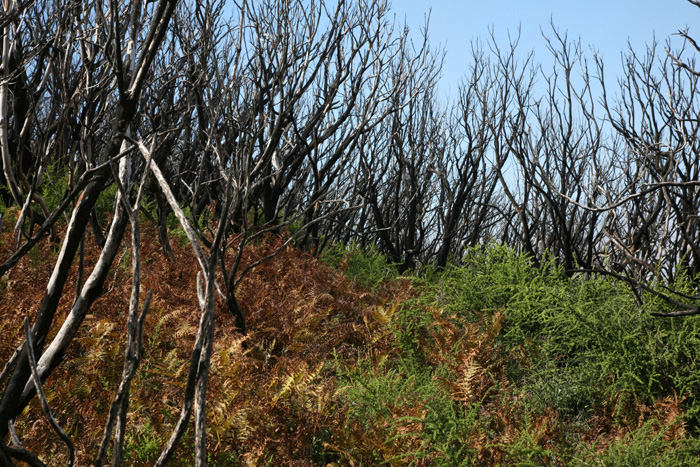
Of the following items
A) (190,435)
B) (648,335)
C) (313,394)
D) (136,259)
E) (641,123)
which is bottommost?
(190,435)

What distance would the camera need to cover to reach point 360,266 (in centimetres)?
642

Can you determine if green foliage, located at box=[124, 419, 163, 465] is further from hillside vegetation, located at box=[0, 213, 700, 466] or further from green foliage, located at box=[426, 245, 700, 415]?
green foliage, located at box=[426, 245, 700, 415]

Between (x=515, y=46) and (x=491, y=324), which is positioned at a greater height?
(x=515, y=46)

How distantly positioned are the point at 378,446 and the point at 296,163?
4.39 meters

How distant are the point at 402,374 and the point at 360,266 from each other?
3.24 m

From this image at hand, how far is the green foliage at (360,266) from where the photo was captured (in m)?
5.93

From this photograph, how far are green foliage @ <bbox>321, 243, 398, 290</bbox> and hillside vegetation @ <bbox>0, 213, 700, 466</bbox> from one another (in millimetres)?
1548

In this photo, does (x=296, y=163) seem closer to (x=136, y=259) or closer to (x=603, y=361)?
(x=603, y=361)

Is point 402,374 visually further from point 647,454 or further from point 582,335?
point 647,454

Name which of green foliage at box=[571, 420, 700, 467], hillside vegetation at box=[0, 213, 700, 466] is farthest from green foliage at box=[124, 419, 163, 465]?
green foliage at box=[571, 420, 700, 467]

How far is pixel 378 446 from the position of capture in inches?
88.6

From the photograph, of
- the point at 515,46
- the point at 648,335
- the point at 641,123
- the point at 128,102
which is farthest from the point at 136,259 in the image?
the point at 515,46

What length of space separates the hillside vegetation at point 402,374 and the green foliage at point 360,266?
1548 millimetres

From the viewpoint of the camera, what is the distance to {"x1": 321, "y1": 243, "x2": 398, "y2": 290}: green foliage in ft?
19.5
